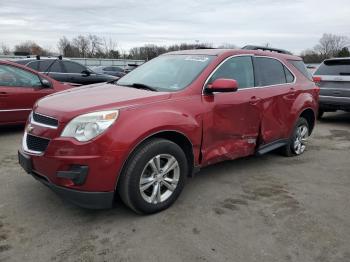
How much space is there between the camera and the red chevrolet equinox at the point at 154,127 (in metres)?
3.40

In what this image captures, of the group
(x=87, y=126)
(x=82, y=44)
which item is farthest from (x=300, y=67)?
(x=82, y=44)

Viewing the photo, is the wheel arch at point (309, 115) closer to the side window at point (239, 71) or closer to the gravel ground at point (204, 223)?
the gravel ground at point (204, 223)

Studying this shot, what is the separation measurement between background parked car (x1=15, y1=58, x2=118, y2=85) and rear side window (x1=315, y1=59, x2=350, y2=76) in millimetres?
6152

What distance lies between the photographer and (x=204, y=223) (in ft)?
12.0

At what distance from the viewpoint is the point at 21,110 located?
7297 mm

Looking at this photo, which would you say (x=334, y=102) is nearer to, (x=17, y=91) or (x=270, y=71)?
(x=270, y=71)

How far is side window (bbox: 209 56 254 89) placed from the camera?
464 cm

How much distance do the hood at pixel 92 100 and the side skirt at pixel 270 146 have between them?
191cm

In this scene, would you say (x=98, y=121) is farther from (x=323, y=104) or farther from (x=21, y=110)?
(x=323, y=104)

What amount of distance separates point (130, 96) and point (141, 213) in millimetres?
1197

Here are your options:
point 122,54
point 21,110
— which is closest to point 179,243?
point 21,110

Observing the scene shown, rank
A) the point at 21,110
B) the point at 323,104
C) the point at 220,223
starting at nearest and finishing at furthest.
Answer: the point at 220,223 → the point at 21,110 → the point at 323,104

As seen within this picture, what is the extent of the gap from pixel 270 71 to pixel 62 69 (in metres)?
7.84

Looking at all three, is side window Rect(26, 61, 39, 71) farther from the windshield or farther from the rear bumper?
the rear bumper
